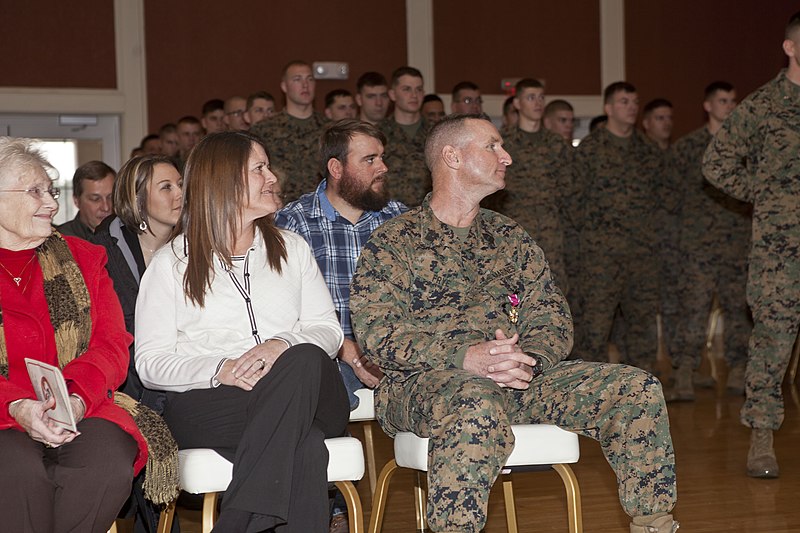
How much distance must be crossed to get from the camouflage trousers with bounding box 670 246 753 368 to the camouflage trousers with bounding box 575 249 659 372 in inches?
7.4

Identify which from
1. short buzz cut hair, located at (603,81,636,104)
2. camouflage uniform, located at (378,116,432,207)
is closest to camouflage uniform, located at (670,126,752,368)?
short buzz cut hair, located at (603,81,636,104)

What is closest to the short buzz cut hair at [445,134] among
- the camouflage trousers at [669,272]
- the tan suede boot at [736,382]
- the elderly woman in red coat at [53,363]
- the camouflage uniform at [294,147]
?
the elderly woman in red coat at [53,363]

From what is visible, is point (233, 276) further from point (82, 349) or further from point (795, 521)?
point (795, 521)

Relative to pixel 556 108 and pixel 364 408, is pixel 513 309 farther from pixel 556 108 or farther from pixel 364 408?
pixel 556 108

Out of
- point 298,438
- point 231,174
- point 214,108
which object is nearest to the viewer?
point 298,438

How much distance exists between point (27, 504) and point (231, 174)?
1.00m

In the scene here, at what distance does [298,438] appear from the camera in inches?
95.3

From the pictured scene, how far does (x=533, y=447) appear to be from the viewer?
254cm

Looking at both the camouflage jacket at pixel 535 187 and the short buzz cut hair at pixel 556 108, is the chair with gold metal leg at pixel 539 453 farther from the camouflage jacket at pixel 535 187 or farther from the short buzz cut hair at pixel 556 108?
the short buzz cut hair at pixel 556 108

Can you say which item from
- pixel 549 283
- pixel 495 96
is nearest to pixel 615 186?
pixel 495 96

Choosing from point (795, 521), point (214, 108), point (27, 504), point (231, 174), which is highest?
point (214, 108)

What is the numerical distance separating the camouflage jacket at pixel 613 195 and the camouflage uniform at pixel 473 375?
3457 millimetres

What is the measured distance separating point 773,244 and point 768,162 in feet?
1.07

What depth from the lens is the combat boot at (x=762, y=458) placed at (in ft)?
A: 12.5
